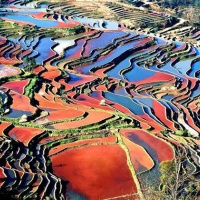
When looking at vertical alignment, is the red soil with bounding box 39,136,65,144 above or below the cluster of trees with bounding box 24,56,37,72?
above

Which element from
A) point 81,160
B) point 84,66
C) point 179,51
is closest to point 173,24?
point 179,51

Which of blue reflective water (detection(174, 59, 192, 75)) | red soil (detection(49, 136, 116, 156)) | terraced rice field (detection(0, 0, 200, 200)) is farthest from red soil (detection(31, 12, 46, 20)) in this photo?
red soil (detection(49, 136, 116, 156))

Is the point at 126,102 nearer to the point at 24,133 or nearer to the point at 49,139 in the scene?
the point at 49,139

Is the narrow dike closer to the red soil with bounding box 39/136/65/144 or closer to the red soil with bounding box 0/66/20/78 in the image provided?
the red soil with bounding box 39/136/65/144

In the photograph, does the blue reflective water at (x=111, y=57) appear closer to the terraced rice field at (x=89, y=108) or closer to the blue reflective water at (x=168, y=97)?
the terraced rice field at (x=89, y=108)

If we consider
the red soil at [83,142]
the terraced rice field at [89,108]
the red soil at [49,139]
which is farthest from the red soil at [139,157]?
the red soil at [49,139]

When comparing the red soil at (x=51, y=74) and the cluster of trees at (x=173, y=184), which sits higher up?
the cluster of trees at (x=173, y=184)
